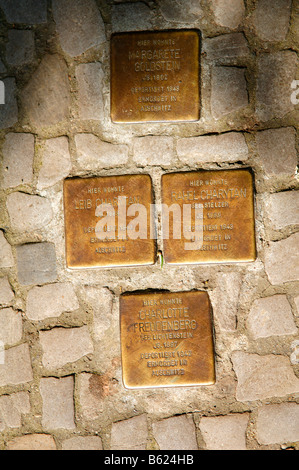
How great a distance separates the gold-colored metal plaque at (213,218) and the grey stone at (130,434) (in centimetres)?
81

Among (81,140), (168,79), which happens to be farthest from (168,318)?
(168,79)

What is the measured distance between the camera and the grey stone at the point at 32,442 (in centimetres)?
161

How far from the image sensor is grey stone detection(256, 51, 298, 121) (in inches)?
58.4

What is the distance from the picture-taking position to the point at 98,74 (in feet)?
4.91

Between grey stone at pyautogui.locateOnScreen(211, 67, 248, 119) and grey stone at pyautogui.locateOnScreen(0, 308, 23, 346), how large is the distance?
4.28 ft

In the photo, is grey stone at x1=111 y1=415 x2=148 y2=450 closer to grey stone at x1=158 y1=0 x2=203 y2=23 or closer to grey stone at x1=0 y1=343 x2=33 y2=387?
grey stone at x1=0 y1=343 x2=33 y2=387

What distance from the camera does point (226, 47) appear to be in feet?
4.85

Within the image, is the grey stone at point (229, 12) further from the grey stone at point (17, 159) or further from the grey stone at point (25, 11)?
the grey stone at point (17, 159)

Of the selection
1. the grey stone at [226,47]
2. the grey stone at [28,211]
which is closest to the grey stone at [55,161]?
the grey stone at [28,211]

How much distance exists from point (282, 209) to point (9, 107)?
4.35ft

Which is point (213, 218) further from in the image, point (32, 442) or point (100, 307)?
point (32, 442)

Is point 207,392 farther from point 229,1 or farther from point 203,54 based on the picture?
point 229,1

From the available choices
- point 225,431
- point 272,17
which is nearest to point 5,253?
point 225,431

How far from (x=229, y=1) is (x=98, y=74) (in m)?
0.65
